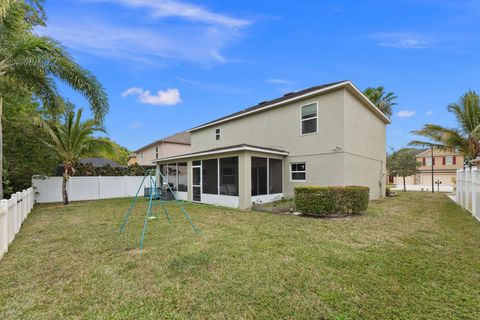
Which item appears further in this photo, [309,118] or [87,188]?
[87,188]

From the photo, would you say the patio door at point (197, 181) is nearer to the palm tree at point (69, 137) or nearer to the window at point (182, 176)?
the window at point (182, 176)

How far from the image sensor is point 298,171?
12.9 meters

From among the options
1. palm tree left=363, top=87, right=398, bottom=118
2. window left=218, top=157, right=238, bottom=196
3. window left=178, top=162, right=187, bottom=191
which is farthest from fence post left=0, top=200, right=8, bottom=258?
palm tree left=363, top=87, right=398, bottom=118

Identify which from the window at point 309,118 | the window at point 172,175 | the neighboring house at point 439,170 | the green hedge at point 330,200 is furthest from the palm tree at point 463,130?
the neighboring house at point 439,170

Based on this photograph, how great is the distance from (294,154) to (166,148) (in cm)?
1865

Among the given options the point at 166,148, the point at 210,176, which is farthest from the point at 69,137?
the point at 166,148

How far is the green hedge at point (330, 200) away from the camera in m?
8.89

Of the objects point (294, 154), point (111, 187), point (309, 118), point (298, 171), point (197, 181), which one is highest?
point (309, 118)

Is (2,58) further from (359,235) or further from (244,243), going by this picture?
(359,235)

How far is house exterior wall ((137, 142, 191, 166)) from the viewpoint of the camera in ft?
91.3

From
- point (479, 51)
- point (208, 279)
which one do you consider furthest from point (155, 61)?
point (479, 51)

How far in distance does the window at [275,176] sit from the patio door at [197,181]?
13.5 feet

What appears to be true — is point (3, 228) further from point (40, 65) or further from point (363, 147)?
Result: point (363, 147)

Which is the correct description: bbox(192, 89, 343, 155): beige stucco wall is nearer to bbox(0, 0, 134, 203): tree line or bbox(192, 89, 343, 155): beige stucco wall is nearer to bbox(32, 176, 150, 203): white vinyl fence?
bbox(32, 176, 150, 203): white vinyl fence
